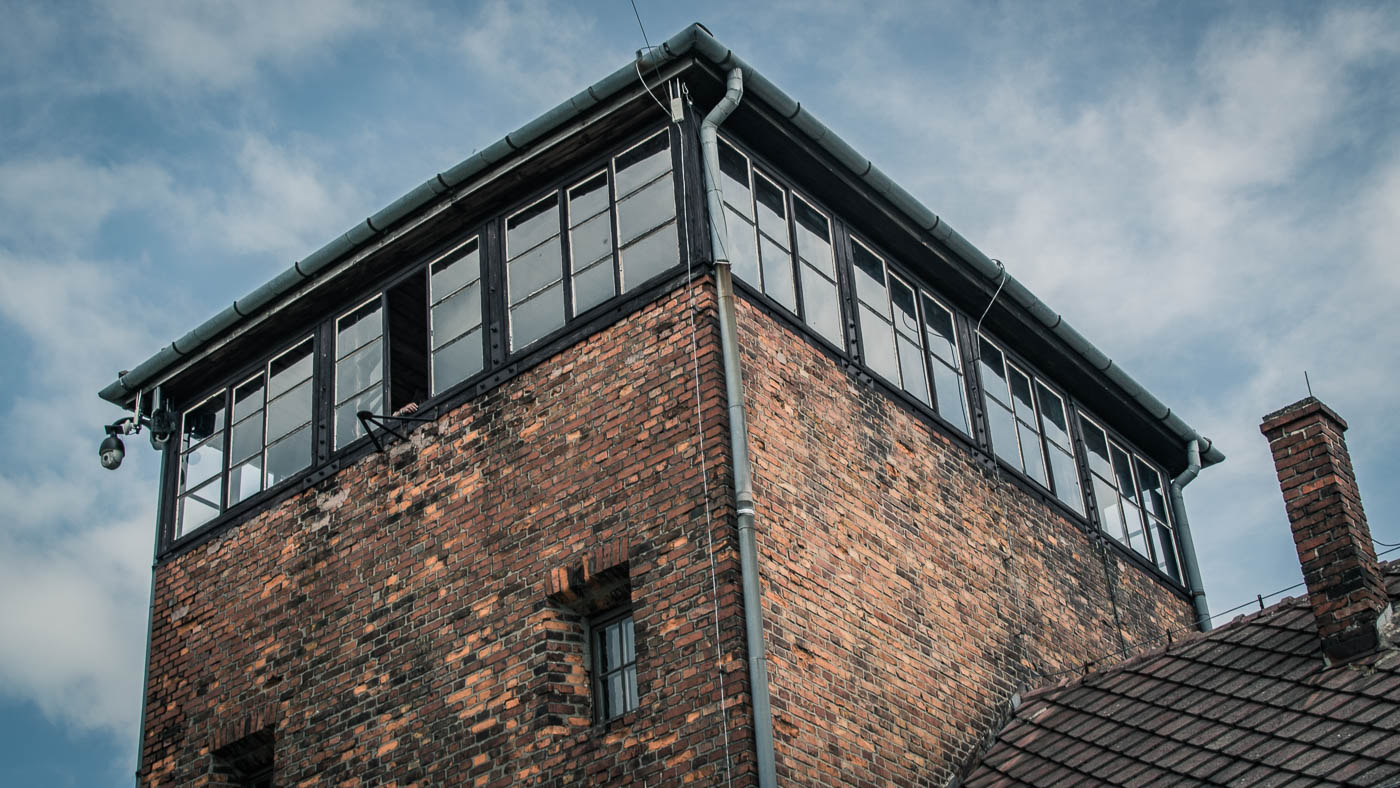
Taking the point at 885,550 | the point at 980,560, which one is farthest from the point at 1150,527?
the point at 885,550

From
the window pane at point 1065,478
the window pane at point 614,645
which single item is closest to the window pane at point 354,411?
the window pane at point 614,645

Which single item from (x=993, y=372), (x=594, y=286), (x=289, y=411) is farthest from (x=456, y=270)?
(x=993, y=372)

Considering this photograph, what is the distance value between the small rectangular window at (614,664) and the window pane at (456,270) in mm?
3831

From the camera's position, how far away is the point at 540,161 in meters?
15.2

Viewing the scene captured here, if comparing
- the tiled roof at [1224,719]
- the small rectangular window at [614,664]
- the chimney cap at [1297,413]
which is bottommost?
the tiled roof at [1224,719]

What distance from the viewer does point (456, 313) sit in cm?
1562

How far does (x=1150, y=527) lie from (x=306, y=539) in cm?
946

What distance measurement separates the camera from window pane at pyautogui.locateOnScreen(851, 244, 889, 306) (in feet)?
52.0

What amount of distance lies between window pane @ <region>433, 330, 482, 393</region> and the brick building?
0.04m

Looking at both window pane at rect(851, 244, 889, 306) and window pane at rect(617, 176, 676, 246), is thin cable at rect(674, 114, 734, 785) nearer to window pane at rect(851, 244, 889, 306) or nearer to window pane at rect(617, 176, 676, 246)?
window pane at rect(617, 176, 676, 246)

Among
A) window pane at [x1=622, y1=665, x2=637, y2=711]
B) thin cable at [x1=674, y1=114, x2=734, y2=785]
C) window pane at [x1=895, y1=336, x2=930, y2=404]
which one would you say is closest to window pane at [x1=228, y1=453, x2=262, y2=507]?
window pane at [x1=622, y1=665, x2=637, y2=711]

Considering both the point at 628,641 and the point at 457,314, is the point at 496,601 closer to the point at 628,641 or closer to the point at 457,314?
the point at 628,641

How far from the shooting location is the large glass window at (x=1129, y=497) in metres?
18.5

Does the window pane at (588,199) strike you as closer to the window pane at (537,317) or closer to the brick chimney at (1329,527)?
the window pane at (537,317)
